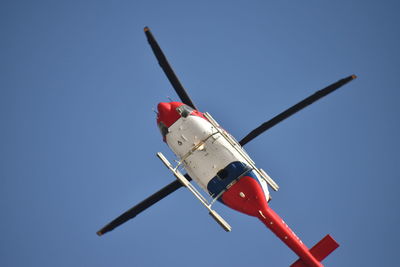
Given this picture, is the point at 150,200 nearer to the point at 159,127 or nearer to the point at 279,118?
the point at 159,127

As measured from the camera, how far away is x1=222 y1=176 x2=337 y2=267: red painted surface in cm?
1614

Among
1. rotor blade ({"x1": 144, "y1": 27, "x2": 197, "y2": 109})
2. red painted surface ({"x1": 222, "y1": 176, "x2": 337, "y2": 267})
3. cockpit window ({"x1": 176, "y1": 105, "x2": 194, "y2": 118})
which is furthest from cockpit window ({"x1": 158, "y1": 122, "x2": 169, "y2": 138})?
red painted surface ({"x1": 222, "y1": 176, "x2": 337, "y2": 267})

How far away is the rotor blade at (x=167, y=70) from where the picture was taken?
1794cm

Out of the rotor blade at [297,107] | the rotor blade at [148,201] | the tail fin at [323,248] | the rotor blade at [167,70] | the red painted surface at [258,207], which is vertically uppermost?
the rotor blade at [167,70]

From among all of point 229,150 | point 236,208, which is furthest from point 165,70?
point 236,208

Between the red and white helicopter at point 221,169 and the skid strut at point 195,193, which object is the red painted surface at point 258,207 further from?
the skid strut at point 195,193

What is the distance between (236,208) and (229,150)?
7.24 feet

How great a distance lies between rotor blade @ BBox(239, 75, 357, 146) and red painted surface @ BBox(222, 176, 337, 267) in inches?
90.6

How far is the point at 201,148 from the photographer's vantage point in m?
16.6

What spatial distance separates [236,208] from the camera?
54.1ft

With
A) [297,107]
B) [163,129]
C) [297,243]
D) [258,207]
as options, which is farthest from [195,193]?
[297,107]

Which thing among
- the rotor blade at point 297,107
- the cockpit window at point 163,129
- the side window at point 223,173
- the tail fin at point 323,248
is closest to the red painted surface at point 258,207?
the tail fin at point 323,248

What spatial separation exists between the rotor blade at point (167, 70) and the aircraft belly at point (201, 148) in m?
1.39

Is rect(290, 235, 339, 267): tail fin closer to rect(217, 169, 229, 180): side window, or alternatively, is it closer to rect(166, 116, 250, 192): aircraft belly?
rect(217, 169, 229, 180): side window
